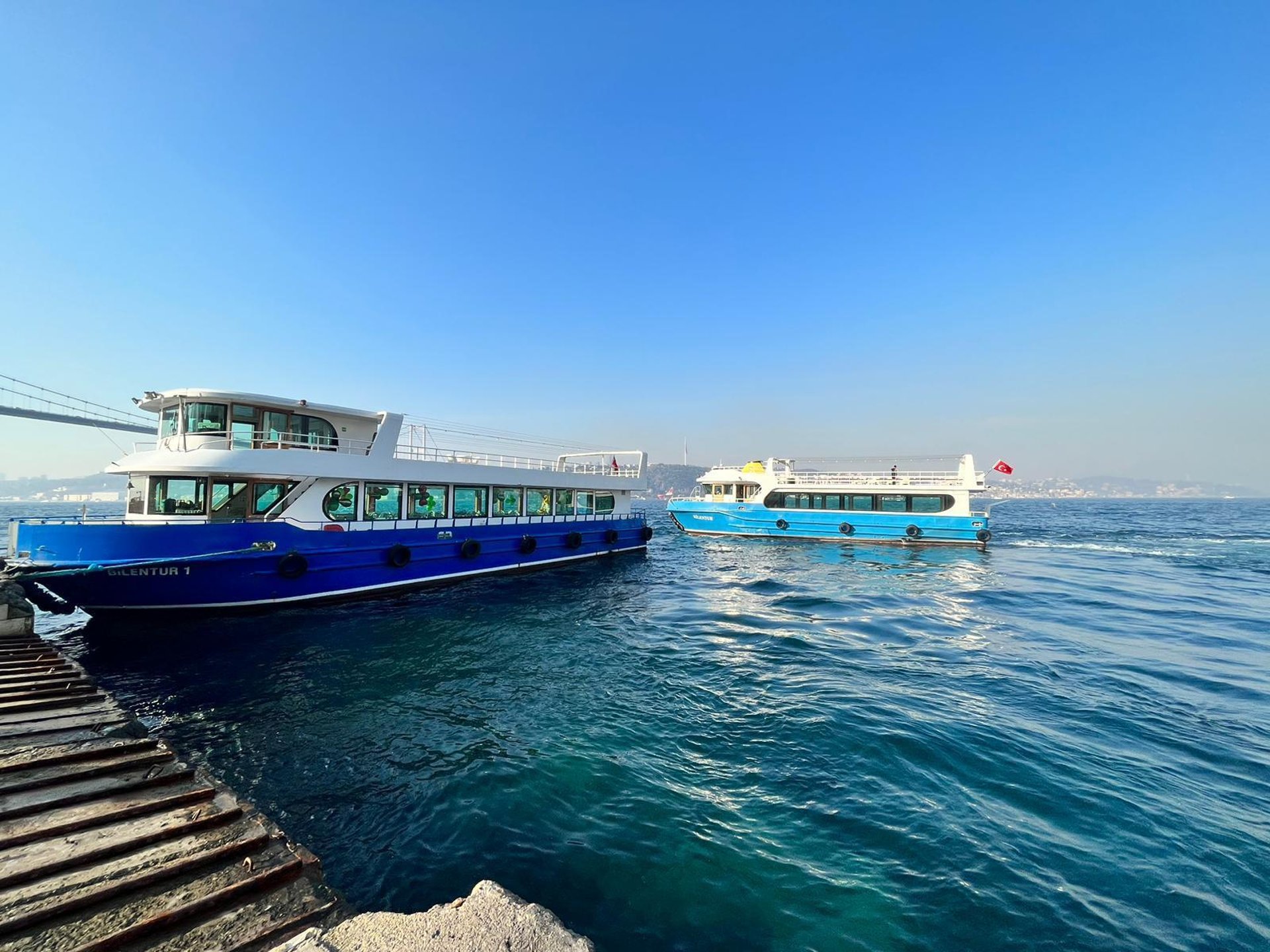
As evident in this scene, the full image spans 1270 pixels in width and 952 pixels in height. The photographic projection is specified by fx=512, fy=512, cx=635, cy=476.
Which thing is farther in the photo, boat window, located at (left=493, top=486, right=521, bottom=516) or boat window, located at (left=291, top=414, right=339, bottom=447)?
boat window, located at (left=493, top=486, right=521, bottom=516)

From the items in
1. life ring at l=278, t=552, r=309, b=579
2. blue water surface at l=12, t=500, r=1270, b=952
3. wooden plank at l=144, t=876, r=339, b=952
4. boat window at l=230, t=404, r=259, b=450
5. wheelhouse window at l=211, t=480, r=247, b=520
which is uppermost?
boat window at l=230, t=404, r=259, b=450

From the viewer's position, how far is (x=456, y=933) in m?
2.84

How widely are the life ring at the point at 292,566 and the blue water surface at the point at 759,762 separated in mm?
1273

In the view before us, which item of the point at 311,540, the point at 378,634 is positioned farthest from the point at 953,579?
the point at 311,540

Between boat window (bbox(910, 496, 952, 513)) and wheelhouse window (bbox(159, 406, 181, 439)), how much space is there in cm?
3702

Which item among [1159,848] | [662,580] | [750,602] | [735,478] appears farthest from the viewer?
[735,478]

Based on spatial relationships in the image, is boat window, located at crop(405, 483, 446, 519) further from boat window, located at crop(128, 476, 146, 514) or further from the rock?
the rock

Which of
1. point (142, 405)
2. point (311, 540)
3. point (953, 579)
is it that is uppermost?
point (142, 405)

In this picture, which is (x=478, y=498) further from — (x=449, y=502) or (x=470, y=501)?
(x=449, y=502)

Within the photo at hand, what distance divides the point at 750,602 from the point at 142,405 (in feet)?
63.9

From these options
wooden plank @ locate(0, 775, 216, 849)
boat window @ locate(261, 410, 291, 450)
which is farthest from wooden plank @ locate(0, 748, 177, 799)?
boat window @ locate(261, 410, 291, 450)

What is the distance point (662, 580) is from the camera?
818 inches

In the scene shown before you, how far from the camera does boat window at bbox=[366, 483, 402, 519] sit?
54.1 ft

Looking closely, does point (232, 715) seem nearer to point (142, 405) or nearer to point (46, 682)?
point (46, 682)
